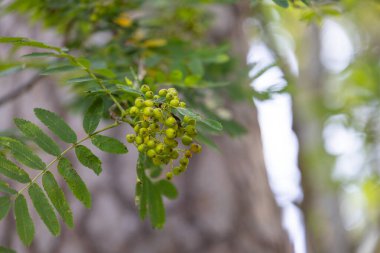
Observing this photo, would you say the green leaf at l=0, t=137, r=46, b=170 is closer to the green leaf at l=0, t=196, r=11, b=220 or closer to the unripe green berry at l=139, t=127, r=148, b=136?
the green leaf at l=0, t=196, r=11, b=220

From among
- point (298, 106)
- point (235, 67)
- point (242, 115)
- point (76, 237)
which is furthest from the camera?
point (298, 106)

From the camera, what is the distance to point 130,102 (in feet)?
3.25

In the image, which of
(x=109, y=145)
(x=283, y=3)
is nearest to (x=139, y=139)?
(x=109, y=145)

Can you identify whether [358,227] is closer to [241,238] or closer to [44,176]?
[241,238]

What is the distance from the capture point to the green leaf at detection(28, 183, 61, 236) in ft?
3.09

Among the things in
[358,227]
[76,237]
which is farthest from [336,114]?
[76,237]

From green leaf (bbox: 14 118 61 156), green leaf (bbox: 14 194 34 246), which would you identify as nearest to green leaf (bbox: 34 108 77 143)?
green leaf (bbox: 14 118 61 156)

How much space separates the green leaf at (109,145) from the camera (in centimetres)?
94

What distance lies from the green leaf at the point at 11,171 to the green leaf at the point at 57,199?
33mm

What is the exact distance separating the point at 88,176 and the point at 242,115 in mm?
680

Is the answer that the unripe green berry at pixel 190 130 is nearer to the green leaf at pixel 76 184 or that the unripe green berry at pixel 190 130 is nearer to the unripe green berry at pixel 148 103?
the unripe green berry at pixel 148 103

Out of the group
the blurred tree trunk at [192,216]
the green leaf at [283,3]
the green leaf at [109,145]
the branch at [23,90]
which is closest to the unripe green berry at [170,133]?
the green leaf at [109,145]

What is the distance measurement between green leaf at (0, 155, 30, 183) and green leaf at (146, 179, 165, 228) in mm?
233

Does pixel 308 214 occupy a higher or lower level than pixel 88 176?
lower
